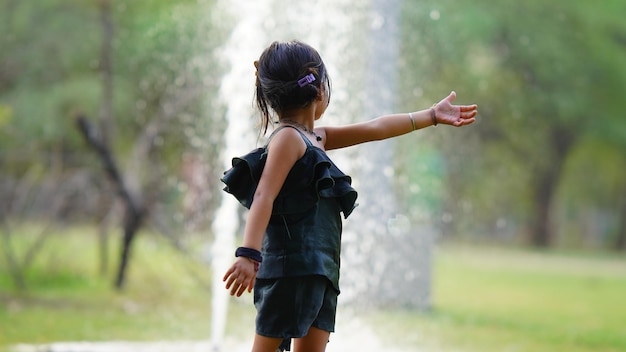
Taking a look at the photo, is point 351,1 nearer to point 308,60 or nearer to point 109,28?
point 109,28

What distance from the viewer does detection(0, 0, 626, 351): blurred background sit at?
304 inches

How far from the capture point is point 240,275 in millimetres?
2623

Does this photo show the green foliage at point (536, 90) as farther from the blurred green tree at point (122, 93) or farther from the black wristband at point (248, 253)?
the black wristband at point (248, 253)

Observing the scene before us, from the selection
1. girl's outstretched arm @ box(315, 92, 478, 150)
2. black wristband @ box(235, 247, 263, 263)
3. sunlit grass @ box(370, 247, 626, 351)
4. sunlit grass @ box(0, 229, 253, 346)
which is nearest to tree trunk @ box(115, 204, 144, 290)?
sunlit grass @ box(0, 229, 253, 346)

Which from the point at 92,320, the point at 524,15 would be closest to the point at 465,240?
the point at 524,15

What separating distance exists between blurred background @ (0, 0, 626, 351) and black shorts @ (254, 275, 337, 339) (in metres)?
3.74

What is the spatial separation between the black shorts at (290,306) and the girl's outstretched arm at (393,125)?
17.1 inches

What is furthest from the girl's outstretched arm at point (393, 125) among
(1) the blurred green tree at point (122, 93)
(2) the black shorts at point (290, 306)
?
(1) the blurred green tree at point (122, 93)

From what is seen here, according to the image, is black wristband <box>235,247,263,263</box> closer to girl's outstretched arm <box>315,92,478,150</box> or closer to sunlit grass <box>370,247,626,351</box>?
girl's outstretched arm <box>315,92,478,150</box>

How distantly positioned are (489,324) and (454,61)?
9.51 ft

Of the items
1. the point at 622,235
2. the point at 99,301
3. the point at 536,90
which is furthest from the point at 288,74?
the point at 622,235

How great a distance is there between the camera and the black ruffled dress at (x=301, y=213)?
2.74 metres

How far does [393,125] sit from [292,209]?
41cm

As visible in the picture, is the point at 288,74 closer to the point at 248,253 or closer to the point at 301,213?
the point at 301,213
